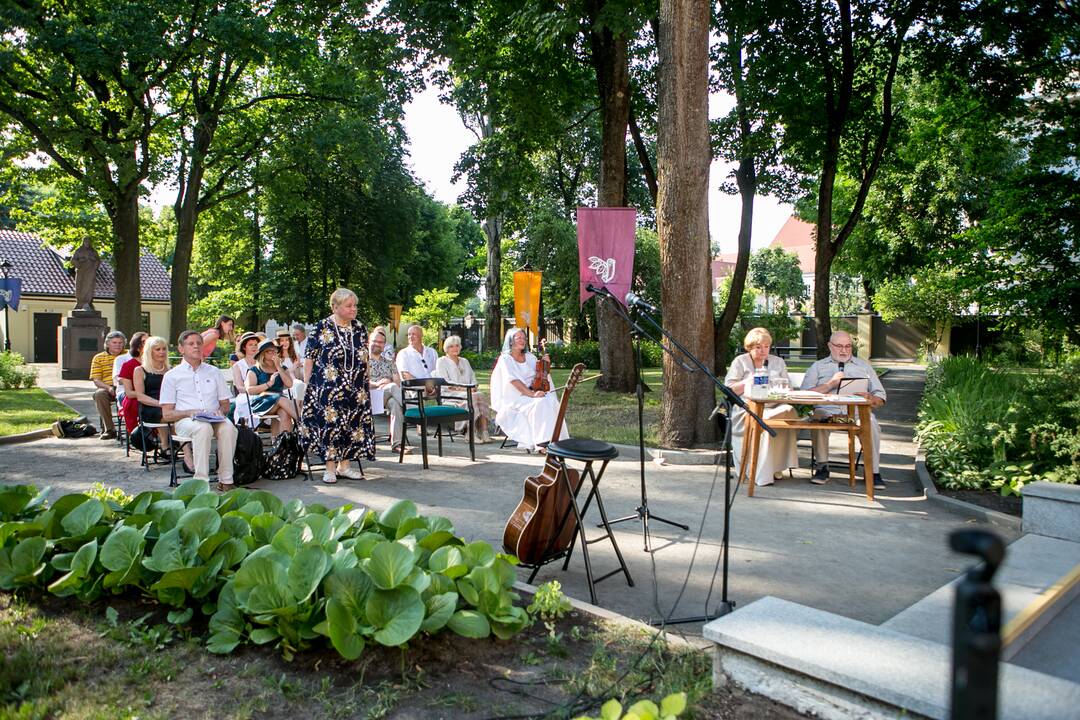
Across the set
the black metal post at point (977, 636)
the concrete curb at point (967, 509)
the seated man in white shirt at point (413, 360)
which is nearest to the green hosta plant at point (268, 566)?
the black metal post at point (977, 636)

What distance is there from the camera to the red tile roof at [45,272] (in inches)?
1585

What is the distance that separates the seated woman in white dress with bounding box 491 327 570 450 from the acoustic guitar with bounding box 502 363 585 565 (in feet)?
16.4

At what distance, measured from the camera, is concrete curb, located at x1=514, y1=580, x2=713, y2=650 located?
140 inches

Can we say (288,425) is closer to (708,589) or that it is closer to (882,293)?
(708,589)

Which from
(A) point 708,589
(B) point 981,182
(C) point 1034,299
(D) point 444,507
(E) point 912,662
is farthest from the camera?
(B) point 981,182

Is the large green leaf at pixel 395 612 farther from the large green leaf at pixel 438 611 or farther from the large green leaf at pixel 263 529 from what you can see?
the large green leaf at pixel 263 529

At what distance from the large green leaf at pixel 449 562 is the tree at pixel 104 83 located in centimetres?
1786

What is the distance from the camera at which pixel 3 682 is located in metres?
2.97

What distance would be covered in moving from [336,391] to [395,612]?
489cm

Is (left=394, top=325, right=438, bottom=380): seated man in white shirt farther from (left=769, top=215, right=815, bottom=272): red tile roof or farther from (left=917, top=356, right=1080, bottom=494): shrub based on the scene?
(left=769, top=215, right=815, bottom=272): red tile roof

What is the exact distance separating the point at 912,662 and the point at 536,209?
32.2m

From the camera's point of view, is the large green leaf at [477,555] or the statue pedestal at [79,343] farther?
the statue pedestal at [79,343]

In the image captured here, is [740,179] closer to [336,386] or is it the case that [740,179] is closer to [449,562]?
[336,386]

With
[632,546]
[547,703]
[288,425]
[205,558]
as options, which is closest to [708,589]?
[632,546]
